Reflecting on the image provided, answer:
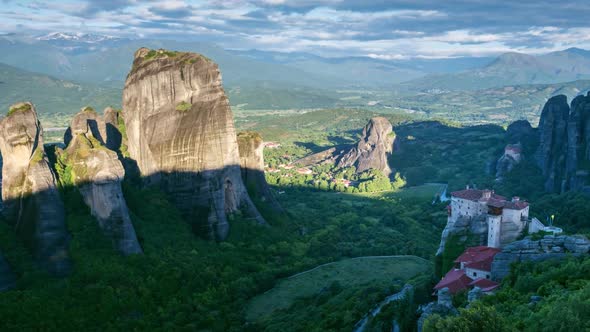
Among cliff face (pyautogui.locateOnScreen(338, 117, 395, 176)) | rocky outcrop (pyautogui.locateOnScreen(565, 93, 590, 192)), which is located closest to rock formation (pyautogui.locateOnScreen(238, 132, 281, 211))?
rocky outcrop (pyautogui.locateOnScreen(565, 93, 590, 192))

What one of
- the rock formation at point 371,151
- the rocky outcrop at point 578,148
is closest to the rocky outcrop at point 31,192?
the rocky outcrop at point 578,148

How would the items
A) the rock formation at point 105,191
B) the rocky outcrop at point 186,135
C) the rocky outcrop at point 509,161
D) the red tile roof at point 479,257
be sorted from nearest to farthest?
the red tile roof at point 479,257 < the rock formation at point 105,191 < the rocky outcrop at point 186,135 < the rocky outcrop at point 509,161

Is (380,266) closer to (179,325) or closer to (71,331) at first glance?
(179,325)

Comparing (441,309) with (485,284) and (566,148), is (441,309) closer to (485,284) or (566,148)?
(485,284)

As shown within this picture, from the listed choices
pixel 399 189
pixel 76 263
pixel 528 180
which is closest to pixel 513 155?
pixel 528 180

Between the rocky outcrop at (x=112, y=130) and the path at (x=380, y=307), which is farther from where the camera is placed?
the rocky outcrop at (x=112, y=130)

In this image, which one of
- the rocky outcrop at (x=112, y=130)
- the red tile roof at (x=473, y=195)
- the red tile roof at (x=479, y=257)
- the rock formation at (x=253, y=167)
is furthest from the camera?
the rock formation at (x=253, y=167)

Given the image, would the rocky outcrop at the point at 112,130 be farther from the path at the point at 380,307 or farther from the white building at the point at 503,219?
the white building at the point at 503,219
